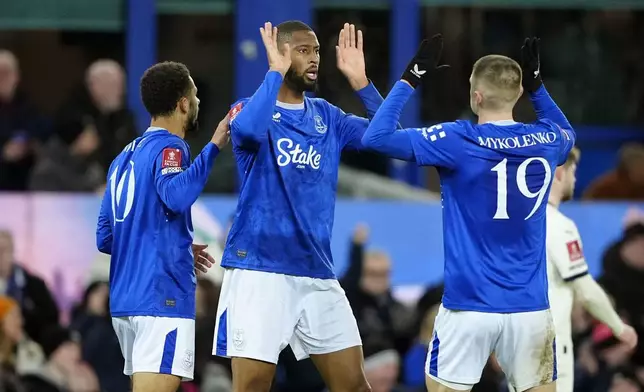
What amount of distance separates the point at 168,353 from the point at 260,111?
122cm

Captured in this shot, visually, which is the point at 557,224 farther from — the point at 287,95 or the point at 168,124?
the point at 168,124

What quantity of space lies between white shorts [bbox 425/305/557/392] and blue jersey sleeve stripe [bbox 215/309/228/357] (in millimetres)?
1000

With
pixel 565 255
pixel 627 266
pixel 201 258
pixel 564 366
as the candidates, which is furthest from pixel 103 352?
pixel 627 266

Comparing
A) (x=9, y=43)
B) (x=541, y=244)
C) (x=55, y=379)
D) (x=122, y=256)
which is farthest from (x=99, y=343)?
(x=541, y=244)

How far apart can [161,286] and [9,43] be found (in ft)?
19.7

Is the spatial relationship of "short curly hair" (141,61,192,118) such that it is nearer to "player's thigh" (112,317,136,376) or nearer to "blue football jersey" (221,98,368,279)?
"blue football jersey" (221,98,368,279)

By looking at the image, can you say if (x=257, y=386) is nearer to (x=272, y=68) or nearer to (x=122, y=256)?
(x=122, y=256)

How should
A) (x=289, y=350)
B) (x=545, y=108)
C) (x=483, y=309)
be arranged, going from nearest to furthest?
(x=483, y=309) < (x=545, y=108) < (x=289, y=350)

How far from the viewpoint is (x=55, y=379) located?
10.8 m

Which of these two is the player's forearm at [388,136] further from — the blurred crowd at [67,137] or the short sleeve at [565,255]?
the blurred crowd at [67,137]

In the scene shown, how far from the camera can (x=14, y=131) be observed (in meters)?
11.4

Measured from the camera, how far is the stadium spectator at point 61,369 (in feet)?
35.3

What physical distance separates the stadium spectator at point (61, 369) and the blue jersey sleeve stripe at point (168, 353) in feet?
14.6

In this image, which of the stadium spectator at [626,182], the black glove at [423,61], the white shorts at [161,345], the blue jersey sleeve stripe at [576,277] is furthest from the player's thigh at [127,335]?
the stadium spectator at [626,182]
